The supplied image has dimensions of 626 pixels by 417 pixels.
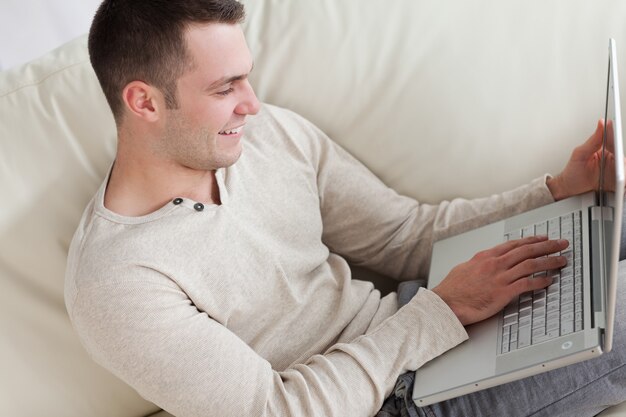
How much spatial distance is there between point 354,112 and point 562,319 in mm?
608

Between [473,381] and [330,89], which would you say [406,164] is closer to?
[330,89]

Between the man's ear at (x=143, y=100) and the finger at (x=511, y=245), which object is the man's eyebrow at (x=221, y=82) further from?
the finger at (x=511, y=245)

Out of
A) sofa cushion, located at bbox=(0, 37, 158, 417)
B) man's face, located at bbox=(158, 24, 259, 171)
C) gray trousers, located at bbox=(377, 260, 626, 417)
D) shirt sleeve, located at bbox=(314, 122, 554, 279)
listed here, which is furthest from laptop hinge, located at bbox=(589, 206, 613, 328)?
sofa cushion, located at bbox=(0, 37, 158, 417)

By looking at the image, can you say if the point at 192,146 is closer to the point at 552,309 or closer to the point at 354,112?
the point at 354,112

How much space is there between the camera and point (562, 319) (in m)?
1.16

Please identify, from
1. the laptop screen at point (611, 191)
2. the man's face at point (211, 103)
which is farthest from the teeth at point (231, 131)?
the laptop screen at point (611, 191)

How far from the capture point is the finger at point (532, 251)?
129 centimetres

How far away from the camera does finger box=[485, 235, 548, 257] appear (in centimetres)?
133

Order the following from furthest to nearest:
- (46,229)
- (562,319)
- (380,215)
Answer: (380,215) → (46,229) → (562,319)

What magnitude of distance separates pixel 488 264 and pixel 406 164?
0.35 m

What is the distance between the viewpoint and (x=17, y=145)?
142 cm

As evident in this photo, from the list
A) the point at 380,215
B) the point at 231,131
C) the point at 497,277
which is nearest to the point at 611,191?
the point at 497,277

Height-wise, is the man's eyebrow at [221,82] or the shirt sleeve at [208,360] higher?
the man's eyebrow at [221,82]

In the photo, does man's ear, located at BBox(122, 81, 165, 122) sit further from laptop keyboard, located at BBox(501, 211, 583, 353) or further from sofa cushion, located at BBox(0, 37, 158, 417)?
laptop keyboard, located at BBox(501, 211, 583, 353)
